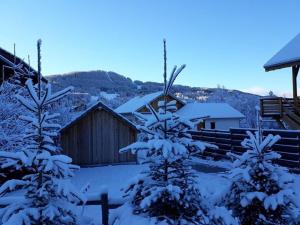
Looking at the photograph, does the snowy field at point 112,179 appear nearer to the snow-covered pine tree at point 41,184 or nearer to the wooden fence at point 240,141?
the wooden fence at point 240,141

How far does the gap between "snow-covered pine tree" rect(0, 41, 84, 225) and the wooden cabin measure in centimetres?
1831

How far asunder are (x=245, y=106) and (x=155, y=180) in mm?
72861

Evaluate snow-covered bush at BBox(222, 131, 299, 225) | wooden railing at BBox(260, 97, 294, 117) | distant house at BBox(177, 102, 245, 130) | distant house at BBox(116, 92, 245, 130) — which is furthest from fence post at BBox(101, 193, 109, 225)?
distant house at BBox(177, 102, 245, 130)

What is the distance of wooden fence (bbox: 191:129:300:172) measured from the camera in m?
13.0

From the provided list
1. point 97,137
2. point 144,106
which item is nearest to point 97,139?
point 97,137

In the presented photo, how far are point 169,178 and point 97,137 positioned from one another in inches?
603

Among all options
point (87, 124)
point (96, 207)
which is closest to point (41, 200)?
point (96, 207)

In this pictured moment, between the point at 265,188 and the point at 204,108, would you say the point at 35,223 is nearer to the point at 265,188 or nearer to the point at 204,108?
the point at 265,188

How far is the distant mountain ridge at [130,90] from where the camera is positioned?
244 feet

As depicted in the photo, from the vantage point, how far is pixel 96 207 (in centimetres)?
913

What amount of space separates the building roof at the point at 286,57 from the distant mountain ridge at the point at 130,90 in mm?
40052

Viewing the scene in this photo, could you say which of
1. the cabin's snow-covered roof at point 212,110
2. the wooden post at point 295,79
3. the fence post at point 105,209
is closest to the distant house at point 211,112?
the cabin's snow-covered roof at point 212,110

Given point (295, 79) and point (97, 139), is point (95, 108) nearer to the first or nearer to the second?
point (97, 139)

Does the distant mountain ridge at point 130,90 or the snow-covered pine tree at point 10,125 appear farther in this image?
the distant mountain ridge at point 130,90
